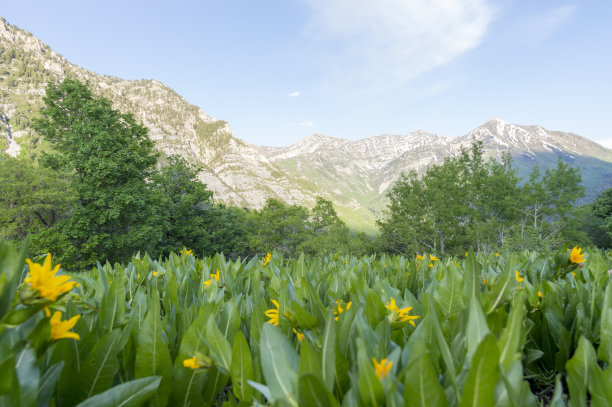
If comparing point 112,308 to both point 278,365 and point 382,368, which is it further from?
point 382,368

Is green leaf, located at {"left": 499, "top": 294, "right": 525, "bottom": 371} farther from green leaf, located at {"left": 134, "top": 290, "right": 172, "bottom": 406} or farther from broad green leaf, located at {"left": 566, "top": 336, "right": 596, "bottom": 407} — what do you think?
green leaf, located at {"left": 134, "top": 290, "right": 172, "bottom": 406}

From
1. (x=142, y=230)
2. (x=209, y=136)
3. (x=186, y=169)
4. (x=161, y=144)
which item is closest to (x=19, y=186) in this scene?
(x=142, y=230)

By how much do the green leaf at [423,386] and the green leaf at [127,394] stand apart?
0.48 m

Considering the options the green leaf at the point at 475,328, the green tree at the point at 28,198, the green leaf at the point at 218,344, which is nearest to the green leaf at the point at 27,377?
the green leaf at the point at 218,344

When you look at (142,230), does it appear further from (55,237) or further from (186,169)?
(186,169)

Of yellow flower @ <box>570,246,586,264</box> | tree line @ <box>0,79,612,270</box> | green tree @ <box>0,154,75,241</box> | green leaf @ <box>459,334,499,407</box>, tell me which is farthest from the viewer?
tree line @ <box>0,79,612,270</box>

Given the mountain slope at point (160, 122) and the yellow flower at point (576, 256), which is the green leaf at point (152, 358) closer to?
the yellow flower at point (576, 256)

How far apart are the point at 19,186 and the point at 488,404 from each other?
23768 millimetres

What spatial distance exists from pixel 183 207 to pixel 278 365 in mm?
31154

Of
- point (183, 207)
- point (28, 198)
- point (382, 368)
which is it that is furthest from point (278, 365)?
point (183, 207)

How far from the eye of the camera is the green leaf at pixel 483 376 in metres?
0.43

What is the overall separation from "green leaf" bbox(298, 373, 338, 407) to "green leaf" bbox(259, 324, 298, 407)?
49 mm

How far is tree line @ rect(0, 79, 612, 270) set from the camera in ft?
57.5

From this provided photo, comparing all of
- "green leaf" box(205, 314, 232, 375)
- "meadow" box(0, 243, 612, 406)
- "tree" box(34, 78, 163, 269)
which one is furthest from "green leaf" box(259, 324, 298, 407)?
"tree" box(34, 78, 163, 269)
